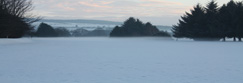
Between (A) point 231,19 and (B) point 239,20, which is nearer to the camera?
(B) point 239,20

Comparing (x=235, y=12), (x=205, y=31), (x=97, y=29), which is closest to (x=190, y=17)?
(x=205, y=31)

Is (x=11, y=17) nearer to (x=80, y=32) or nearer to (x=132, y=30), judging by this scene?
(x=132, y=30)

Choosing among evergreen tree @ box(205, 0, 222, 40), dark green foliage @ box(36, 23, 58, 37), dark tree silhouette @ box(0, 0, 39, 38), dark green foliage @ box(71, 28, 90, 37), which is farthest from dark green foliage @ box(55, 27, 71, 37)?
evergreen tree @ box(205, 0, 222, 40)

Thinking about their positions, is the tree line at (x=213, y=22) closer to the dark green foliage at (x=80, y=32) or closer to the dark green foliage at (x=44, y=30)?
the dark green foliage at (x=44, y=30)

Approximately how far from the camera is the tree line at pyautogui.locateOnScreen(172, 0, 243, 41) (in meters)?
44.2

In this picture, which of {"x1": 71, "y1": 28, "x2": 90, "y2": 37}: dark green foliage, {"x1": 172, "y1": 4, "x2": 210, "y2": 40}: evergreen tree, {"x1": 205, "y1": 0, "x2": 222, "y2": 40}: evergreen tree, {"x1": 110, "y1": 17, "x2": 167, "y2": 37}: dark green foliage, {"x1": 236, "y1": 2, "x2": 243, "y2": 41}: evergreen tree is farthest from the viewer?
{"x1": 71, "y1": 28, "x2": 90, "y2": 37}: dark green foliage

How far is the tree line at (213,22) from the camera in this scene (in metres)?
44.2

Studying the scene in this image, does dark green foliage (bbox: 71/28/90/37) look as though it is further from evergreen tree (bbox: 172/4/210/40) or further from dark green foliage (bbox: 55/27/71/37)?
evergreen tree (bbox: 172/4/210/40)

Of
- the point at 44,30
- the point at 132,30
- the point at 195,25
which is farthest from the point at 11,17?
the point at 44,30

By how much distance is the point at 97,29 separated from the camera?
142 m

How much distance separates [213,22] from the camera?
46.8 metres

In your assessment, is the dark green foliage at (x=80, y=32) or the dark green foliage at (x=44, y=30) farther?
the dark green foliage at (x=80, y=32)

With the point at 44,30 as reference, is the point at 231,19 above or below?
above

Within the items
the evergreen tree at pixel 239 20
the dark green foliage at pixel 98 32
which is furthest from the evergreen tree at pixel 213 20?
the dark green foliage at pixel 98 32
